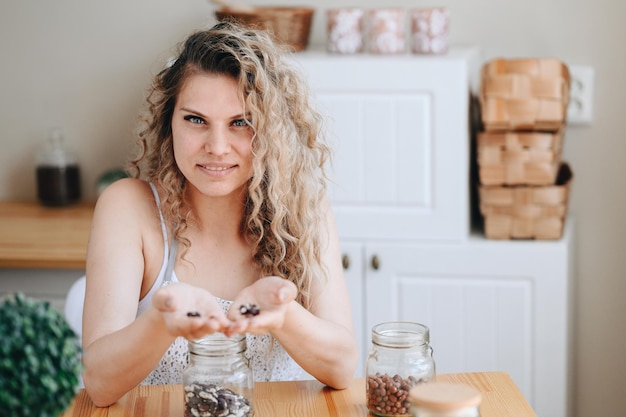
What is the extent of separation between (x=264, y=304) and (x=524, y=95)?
1.26m

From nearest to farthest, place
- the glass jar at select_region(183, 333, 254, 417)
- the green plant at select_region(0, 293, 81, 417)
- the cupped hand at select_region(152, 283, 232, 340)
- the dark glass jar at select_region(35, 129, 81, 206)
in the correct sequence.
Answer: the green plant at select_region(0, 293, 81, 417) → the cupped hand at select_region(152, 283, 232, 340) → the glass jar at select_region(183, 333, 254, 417) → the dark glass jar at select_region(35, 129, 81, 206)

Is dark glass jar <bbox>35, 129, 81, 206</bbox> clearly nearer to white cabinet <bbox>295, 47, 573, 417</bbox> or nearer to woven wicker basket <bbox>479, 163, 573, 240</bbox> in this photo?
white cabinet <bbox>295, 47, 573, 417</bbox>

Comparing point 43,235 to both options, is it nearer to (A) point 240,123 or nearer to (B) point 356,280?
(B) point 356,280

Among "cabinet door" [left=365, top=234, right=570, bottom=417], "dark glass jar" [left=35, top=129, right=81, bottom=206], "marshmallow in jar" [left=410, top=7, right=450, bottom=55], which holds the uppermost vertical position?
"marshmallow in jar" [left=410, top=7, right=450, bottom=55]

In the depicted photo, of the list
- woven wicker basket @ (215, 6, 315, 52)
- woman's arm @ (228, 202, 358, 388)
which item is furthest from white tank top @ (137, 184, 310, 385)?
woven wicker basket @ (215, 6, 315, 52)

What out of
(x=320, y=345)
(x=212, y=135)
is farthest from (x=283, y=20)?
(x=320, y=345)

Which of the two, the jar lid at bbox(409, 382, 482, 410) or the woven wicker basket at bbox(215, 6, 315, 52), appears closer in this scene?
the jar lid at bbox(409, 382, 482, 410)

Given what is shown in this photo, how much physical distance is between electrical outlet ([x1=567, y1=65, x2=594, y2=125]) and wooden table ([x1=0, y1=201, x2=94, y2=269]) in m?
1.41

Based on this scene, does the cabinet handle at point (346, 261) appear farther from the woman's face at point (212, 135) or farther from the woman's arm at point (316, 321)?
the woman's face at point (212, 135)

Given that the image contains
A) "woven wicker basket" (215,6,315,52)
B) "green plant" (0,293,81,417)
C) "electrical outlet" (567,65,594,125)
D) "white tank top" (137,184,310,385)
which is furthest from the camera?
"electrical outlet" (567,65,594,125)

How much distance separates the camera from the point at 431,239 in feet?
8.00

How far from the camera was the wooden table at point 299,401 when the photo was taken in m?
1.45

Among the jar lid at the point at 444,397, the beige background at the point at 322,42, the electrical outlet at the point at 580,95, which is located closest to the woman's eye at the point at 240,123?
the jar lid at the point at 444,397

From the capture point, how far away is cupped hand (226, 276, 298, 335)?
1275mm
